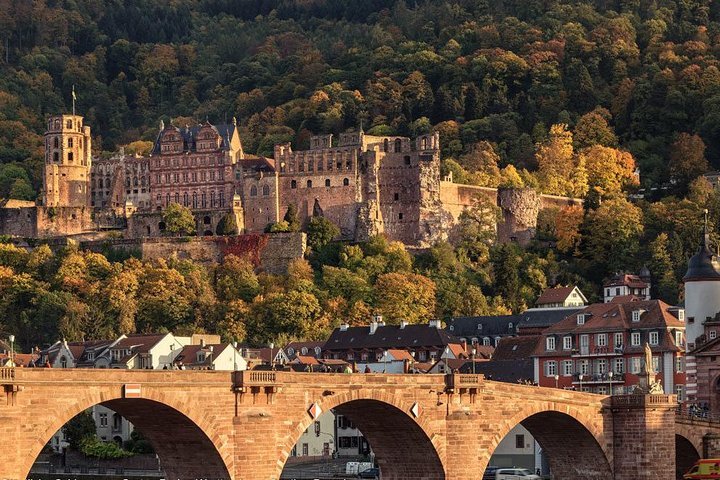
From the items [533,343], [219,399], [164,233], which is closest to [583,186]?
[164,233]

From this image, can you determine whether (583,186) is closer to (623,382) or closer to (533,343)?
(533,343)

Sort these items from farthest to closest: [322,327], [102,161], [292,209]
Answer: [102,161] → [292,209] → [322,327]

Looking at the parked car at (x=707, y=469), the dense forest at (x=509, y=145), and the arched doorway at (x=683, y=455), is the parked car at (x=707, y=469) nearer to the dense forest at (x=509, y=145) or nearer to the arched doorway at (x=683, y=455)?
the arched doorway at (x=683, y=455)

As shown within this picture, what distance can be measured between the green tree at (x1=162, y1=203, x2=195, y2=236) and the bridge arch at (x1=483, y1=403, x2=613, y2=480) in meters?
69.1

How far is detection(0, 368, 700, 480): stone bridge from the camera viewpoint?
57.1 meters

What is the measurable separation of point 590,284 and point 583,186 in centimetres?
2317

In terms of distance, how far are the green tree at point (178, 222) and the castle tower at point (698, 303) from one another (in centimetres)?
6308

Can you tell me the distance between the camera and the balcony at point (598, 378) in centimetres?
9525

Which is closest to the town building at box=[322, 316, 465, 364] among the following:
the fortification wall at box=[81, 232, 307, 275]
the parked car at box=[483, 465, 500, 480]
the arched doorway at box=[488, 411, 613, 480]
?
the fortification wall at box=[81, 232, 307, 275]

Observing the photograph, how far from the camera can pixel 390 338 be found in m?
119

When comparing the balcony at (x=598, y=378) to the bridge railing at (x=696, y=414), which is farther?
the balcony at (x=598, y=378)

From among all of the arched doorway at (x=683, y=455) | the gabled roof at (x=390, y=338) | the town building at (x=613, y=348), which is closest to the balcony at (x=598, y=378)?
the town building at (x=613, y=348)

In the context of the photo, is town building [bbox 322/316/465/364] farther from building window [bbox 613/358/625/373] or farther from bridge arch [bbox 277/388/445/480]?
bridge arch [bbox 277/388/445/480]

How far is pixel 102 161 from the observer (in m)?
156
